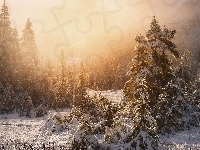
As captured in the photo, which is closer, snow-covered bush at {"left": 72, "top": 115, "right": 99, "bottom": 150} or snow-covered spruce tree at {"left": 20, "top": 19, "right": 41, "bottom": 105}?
snow-covered bush at {"left": 72, "top": 115, "right": 99, "bottom": 150}

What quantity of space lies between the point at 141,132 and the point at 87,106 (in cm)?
1830

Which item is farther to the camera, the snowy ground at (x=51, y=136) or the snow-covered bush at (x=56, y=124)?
the snow-covered bush at (x=56, y=124)

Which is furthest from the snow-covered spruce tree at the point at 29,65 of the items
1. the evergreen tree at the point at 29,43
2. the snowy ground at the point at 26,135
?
the snowy ground at the point at 26,135

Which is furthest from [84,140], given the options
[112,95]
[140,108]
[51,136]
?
[112,95]

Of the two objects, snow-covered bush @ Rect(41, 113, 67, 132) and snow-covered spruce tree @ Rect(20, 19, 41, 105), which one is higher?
snow-covered spruce tree @ Rect(20, 19, 41, 105)

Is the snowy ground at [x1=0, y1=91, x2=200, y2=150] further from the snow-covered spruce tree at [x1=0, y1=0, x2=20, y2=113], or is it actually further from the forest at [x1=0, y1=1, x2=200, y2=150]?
the snow-covered spruce tree at [x1=0, y1=0, x2=20, y2=113]

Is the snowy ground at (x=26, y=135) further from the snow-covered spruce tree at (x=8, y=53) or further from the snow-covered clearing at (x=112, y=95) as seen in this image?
the snow-covered spruce tree at (x=8, y=53)

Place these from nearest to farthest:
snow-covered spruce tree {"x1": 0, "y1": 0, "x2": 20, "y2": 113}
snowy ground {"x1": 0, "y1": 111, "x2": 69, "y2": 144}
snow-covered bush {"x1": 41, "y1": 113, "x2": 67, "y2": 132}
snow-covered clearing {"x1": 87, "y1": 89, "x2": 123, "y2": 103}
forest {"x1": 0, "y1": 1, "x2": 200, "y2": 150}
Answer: forest {"x1": 0, "y1": 1, "x2": 200, "y2": 150} < snowy ground {"x1": 0, "y1": 111, "x2": 69, "y2": 144} < snow-covered bush {"x1": 41, "y1": 113, "x2": 67, "y2": 132} < snow-covered clearing {"x1": 87, "y1": 89, "x2": 123, "y2": 103} < snow-covered spruce tree {"x1": 0, "y1": 0, "x2": 20, "y2": 113}

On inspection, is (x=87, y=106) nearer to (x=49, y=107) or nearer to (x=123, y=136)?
(x=123, y=136)

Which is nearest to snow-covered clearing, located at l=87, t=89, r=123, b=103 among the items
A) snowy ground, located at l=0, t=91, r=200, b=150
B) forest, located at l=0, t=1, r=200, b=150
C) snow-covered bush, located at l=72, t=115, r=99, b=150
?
forest, located at l=0, t=1, r=200, b=150

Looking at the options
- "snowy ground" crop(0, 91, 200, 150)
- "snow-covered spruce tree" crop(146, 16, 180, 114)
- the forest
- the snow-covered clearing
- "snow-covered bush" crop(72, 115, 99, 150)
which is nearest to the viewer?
the forest

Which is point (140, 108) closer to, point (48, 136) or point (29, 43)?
point (48, 136)

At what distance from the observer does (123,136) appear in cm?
2061

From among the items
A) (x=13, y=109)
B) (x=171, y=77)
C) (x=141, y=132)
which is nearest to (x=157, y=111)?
(x=171, y=77)
